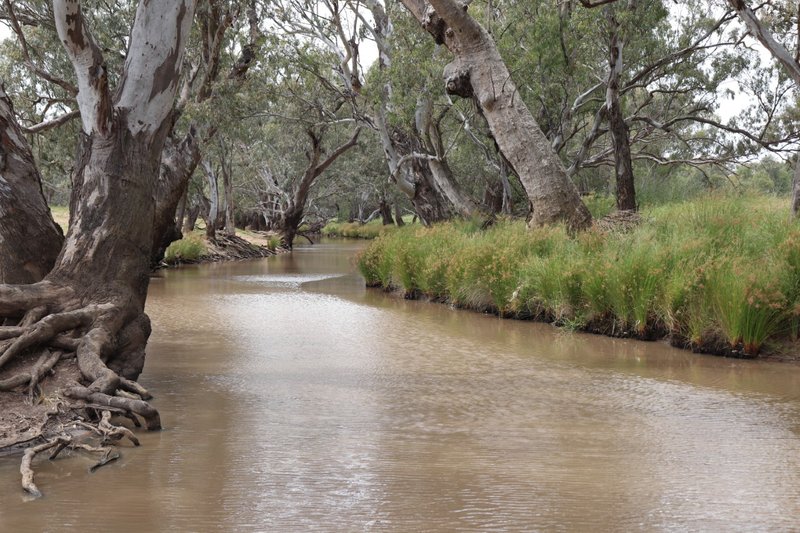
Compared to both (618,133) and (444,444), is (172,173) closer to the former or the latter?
(618,133)

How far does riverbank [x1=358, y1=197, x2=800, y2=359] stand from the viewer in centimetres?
695

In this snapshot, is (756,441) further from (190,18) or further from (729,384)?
(190,18)

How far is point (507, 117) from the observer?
1249 cm

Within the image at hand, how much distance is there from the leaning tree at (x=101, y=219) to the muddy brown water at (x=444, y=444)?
62cm

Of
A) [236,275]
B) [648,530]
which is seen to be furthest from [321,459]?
[236,275]

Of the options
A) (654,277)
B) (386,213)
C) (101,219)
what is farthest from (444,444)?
(386,213)

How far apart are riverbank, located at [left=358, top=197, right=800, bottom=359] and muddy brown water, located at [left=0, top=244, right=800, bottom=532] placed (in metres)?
0.37

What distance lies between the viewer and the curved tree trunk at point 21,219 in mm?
6379

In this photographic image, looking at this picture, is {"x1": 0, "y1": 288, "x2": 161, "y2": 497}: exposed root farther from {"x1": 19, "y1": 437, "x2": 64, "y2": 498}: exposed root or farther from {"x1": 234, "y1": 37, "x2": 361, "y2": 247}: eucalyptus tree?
{"x1": 234, "y1": 37, "x2": 361, "y2": 247}: eucalyptus tree

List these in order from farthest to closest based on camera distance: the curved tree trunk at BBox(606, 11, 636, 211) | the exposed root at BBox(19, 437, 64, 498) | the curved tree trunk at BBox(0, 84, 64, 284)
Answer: the curved tree trunk at BBox(606, 11, 636, 211)
the curved tree trunk at BBox(0, 84, 64, 284)
the exposed root at BBox(19, 437, 64, 498)

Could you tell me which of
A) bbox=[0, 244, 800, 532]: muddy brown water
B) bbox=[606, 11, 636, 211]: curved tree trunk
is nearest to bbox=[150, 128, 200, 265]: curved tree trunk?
bbox=[0, 244, 800, 532]: muddy brown water

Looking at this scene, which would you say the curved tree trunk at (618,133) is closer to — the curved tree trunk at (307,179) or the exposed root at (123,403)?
the exposed root at (123,403)

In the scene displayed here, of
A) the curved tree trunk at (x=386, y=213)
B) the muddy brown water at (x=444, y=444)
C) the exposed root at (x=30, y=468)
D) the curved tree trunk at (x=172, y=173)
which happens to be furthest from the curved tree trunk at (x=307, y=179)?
the exposed root at (x=30, y=468)

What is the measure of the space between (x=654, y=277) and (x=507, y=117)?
5.31 meters
